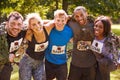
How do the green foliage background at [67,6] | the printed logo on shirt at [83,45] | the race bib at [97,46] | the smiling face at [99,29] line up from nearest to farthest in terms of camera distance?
the smiling face at [99,29] → the race bib at [97,46] → the printed logo on shirt at [83,45] → the green foliage background at [67,6]

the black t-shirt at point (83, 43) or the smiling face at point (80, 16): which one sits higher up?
the smiling face at point (80, 16)

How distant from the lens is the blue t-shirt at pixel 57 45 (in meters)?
5.39

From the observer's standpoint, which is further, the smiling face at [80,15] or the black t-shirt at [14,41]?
the smiling face at [80,15]

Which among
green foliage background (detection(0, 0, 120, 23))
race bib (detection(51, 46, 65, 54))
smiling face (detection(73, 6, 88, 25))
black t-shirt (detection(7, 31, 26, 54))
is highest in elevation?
smiling face (detection(73, 6, 88, 25))

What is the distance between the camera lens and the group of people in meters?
5.17

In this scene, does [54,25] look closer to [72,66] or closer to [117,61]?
[72,66]

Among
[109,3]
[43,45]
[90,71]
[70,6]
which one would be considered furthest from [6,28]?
[70,6]

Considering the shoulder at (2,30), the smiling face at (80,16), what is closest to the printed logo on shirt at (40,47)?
the shoulder at (2,30)

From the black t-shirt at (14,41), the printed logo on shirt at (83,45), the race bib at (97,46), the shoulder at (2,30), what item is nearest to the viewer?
the shoulder at (2,30)

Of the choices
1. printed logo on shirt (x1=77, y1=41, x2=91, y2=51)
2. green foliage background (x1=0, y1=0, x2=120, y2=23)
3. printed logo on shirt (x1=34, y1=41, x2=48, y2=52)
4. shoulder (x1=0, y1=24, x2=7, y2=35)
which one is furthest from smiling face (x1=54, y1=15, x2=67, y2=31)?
green foliage background (x1=0, y1=0, x2=120, y2=23)

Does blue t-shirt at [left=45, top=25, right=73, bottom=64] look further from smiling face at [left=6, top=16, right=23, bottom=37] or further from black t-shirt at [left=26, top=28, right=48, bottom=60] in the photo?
smiling face at [left=6, top=16, right=23, bottom=37]

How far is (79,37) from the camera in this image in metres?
5.59

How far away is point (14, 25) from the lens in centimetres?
505

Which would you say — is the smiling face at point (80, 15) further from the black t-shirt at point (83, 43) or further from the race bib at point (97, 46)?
the race bib at point (97, 46)
